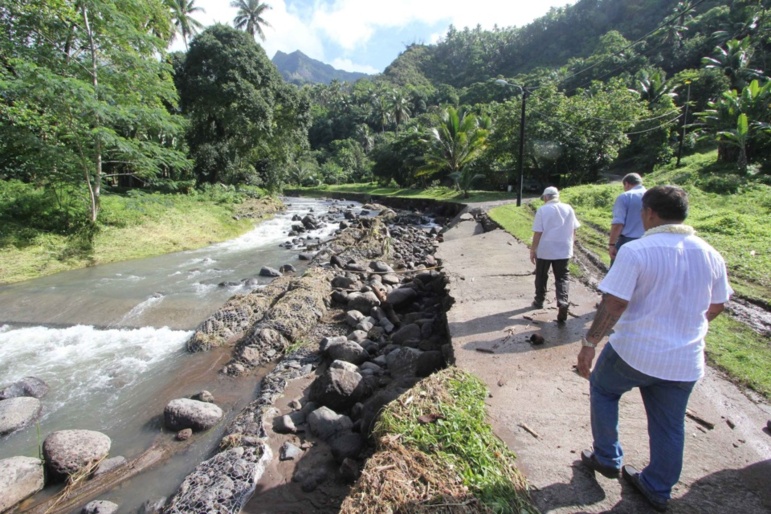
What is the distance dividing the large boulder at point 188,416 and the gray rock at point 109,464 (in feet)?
1.96

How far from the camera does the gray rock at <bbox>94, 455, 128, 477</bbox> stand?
4344 millimetres

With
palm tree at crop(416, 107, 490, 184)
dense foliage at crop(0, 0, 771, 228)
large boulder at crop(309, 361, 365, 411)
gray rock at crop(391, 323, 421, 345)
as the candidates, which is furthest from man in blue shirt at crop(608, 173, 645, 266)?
palm tree at crop(416, 107, 490, 184)

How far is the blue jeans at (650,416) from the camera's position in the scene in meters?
2.38

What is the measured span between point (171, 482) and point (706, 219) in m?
14.4

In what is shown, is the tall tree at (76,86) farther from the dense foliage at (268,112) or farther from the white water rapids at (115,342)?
the white water rapids at (115,342)

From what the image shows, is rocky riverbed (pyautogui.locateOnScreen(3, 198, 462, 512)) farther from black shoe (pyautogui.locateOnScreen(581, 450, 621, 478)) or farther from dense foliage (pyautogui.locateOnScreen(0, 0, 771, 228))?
dense foliage (pyautogui.locateOnScreen(0, 0, 771, 228))

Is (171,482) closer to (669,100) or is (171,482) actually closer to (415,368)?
(415,368)

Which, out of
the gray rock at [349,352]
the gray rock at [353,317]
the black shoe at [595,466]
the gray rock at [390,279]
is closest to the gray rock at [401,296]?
the gray rock at [353,317]

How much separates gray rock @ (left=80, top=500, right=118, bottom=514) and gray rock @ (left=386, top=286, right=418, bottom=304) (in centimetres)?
563

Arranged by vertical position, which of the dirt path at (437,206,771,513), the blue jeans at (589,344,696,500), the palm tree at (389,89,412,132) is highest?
the palm tree at (389,89,412,132)

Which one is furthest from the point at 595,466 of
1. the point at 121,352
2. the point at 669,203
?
the point at 121,352

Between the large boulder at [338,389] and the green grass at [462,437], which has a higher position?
the green grass at [462,437]

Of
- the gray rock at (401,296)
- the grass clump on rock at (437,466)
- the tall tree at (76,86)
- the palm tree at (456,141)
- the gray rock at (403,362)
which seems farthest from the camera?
the palm tree at (456,141)

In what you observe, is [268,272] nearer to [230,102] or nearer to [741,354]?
[741,354]
